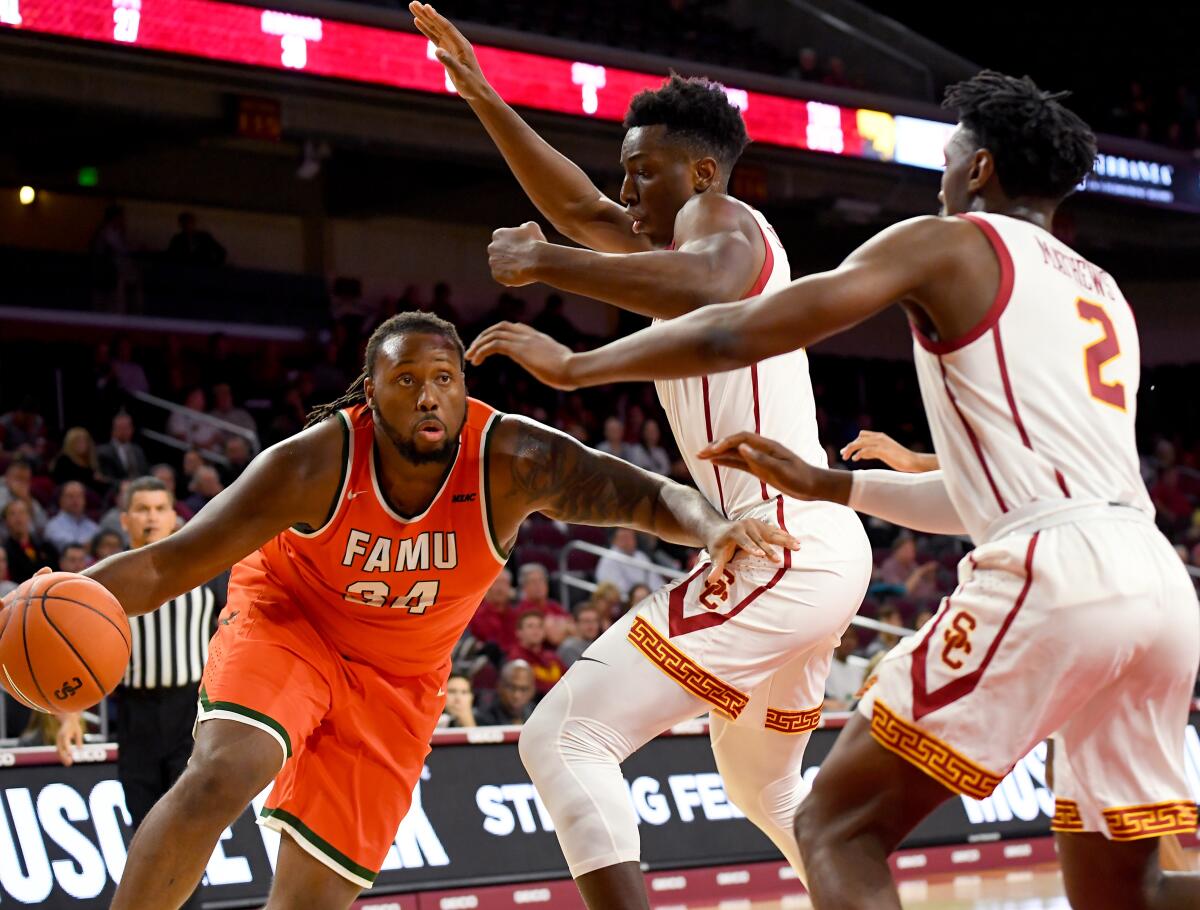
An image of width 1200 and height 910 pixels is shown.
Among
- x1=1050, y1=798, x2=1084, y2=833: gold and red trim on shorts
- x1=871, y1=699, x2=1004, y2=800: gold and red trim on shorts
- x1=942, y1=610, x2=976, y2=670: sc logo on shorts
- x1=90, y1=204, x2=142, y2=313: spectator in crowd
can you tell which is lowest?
x1=1050, y1=798, x2=1084, y2=833: gold and red trim on shorts

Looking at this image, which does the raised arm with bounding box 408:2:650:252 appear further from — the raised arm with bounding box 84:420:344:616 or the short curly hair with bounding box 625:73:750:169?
the raised arm with bounding box 84:420:344:616

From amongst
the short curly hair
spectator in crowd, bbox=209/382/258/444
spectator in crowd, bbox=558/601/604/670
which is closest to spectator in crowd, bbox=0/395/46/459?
spectator in crowd, bbox=209/382/258/444

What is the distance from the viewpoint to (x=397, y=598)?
4.54m

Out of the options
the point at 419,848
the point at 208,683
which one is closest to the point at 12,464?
the point at 419,848

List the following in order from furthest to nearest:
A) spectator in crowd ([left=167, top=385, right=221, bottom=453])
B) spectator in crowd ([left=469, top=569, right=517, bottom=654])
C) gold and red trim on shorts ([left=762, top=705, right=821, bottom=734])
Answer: spectator in crowd ([left=167, top=385, right=221, bottom=453])
spectator in crowd ([left=469, top=569, right=517, bottom=654])
gold and red trim on shorts ([left=762, top=705, right=821, bottom=734])

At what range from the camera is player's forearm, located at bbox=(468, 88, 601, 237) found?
17.2ft

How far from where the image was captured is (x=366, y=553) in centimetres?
449

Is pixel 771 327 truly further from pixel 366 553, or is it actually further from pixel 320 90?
pixel 320 90

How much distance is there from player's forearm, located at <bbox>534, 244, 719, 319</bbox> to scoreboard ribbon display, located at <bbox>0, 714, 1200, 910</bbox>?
2.74 meters

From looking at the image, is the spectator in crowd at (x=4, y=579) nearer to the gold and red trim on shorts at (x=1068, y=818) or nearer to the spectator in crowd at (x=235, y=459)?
the spectator in crowd at (x=235, y=459)

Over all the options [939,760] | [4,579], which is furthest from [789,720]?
[4,579]

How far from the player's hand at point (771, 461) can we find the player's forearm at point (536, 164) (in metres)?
1.88

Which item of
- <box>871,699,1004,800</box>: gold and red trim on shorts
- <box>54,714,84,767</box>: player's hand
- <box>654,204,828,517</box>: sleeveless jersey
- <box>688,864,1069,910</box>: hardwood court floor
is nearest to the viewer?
<box>871,699,1004,800</box>: gold and red trim on shorts

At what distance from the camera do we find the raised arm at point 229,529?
4.36 meters
